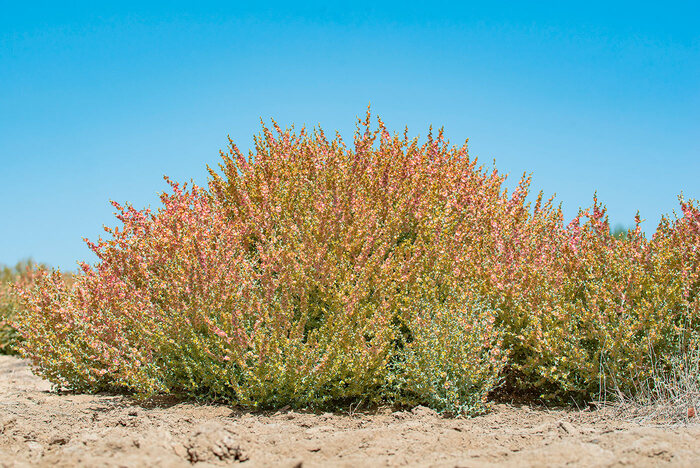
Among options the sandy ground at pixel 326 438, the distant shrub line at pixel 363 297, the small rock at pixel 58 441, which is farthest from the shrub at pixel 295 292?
the small rock at pixel 58 441

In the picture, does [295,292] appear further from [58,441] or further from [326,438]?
[58,441]

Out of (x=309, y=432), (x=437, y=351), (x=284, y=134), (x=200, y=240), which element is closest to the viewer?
(x=309, y=432)

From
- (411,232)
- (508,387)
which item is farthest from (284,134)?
(508,387)

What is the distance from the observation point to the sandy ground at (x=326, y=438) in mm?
3146

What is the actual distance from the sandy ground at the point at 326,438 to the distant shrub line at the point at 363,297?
0.26m

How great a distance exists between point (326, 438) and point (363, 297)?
1255 mm

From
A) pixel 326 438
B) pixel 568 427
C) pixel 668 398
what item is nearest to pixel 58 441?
pixel 326 438

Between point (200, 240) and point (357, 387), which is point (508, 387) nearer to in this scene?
point (357, 387)

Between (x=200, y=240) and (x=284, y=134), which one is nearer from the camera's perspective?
(x=200, y=240)

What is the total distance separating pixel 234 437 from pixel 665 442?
251 centimetres

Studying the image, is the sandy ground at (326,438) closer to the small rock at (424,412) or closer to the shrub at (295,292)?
the small rock at (424,412)

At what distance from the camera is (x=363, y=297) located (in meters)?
4.57

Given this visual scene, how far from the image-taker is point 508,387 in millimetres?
5090

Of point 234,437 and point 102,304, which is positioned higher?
point 102,304
